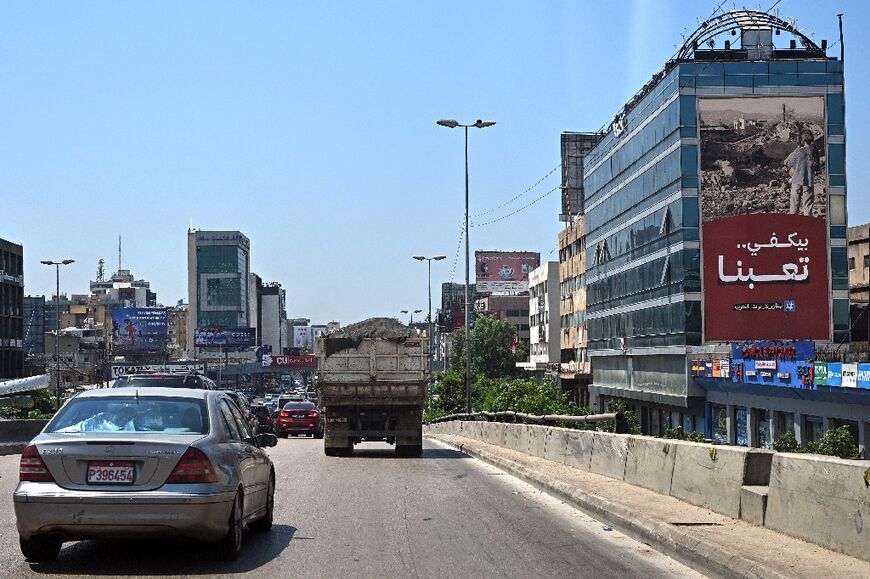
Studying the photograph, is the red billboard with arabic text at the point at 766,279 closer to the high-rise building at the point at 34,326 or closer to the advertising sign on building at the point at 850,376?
the advertising sign on building at the point at 850,376

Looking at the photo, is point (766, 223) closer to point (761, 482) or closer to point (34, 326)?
point (761, 482)

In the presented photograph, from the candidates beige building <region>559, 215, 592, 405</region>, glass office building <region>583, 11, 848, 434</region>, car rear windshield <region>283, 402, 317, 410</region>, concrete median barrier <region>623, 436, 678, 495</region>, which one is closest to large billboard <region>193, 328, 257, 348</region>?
beige building <region>559, 215, 592, 405</region>

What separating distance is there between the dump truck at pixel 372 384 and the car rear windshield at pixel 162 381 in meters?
4.28

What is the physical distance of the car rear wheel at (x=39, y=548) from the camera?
9.34 metres

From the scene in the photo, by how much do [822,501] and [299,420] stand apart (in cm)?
3575

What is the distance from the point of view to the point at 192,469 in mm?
9312

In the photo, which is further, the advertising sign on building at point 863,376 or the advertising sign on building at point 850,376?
the advertising sign on building at point 850,376

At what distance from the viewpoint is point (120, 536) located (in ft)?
30.2

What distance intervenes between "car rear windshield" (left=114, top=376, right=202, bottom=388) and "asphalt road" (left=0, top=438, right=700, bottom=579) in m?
6.37

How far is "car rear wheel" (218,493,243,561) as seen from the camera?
31.8 ft

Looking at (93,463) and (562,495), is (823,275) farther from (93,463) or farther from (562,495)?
(93,463)

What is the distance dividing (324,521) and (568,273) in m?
89.4

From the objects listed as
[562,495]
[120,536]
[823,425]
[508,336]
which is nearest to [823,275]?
[823,425]

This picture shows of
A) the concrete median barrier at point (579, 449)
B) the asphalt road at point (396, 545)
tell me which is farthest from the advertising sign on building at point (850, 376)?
the asphalt road at point (396, 545)
